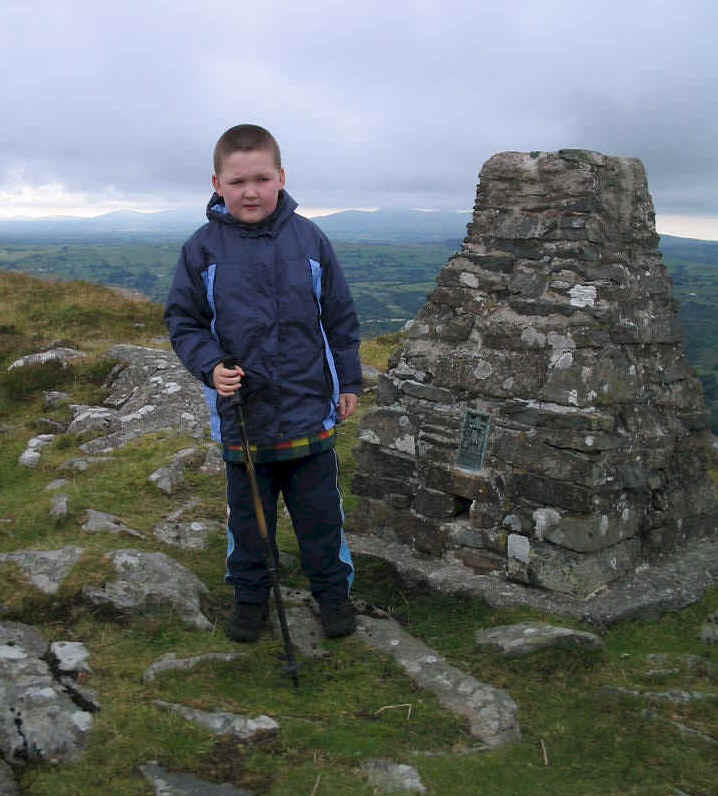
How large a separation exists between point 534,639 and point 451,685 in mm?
771

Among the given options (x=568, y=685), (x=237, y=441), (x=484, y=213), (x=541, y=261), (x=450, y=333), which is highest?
(x=484, y=213)

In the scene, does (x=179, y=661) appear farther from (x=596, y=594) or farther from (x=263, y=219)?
(x=596, y=594)

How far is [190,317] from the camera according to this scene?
15.7 feet

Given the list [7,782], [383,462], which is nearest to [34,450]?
[383,462]

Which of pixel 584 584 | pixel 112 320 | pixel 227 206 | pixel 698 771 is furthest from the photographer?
pixel 112 320

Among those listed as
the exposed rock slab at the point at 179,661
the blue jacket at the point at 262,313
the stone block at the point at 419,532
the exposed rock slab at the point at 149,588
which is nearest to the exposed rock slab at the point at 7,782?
the exposed rock slab at the point at 179,661

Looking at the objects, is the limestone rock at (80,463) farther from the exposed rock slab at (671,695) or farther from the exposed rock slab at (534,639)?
the exposed rock slab at (671,695)

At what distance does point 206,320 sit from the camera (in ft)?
15.9

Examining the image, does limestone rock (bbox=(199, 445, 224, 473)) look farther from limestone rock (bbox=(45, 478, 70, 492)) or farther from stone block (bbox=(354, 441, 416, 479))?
stone block (bbox=(354, 441, 416, 479))

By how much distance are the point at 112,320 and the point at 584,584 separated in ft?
46.4

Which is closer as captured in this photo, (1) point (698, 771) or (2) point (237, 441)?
(1) point (698, 771)

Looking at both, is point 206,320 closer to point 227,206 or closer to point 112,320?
point 227,206

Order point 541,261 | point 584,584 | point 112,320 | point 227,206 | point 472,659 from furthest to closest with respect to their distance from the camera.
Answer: point 112,320 < point 541,261 < point 584,584 < point 472,659 < point 227,206

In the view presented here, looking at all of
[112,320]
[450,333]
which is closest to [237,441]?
[450,333]
